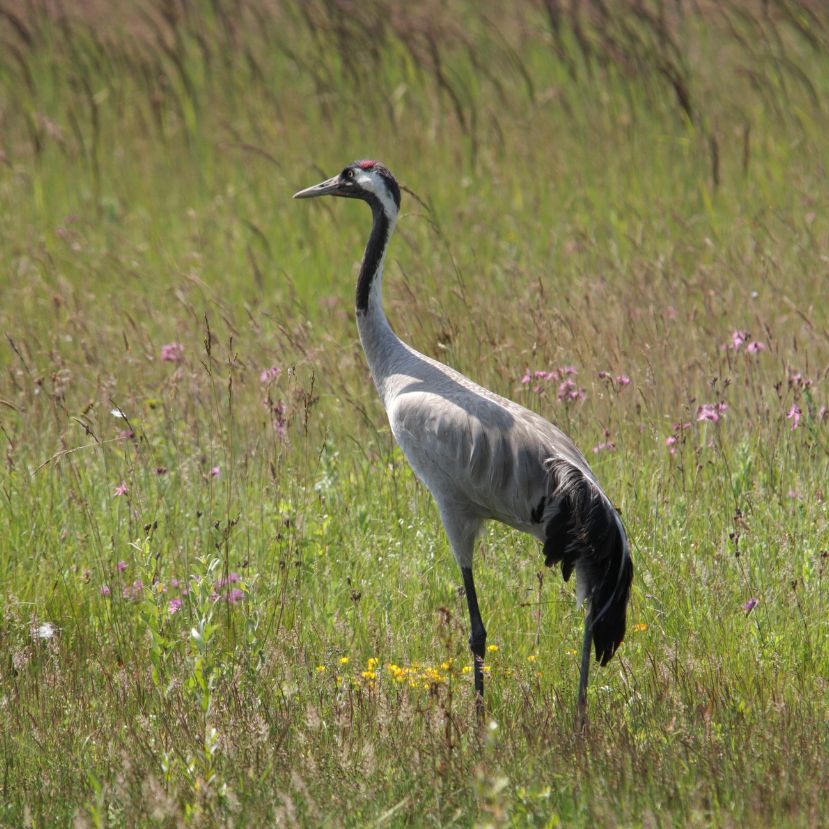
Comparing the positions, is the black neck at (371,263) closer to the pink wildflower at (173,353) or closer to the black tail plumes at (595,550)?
the black tail plumes at (595,550)

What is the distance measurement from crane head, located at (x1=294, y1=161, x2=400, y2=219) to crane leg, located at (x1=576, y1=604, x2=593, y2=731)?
1.84 m

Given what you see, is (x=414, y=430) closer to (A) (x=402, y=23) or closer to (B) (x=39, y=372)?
(B) (x=39, y=372)

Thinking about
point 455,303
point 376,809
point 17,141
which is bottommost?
point 17,141

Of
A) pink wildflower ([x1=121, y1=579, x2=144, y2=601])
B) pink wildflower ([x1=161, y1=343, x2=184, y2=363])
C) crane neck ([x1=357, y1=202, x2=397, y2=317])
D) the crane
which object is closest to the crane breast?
the crane

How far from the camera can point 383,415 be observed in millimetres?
6332

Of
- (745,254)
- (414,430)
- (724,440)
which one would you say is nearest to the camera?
(414,430)

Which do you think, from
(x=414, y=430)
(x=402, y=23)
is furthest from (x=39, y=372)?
(x=402, y=23)

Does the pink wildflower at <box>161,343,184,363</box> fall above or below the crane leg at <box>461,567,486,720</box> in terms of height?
below

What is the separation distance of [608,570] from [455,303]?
2.99 meters

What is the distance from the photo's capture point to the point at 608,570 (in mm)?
4312

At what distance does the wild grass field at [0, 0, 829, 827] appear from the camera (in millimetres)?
3729

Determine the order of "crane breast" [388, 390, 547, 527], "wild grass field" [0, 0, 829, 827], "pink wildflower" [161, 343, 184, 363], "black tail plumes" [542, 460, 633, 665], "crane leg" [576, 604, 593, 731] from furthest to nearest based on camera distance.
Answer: "pink wildflower" [161, 343, 184, 363], "crane breast" [388, 390, 547, 527], "black tail plumes" [542, 460, 633, 665], "crane leg" [576, 604, 593, 731], "wild grass field" [0, 0, 829, 827]

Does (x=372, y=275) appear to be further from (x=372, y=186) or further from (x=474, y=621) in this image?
(x=474, y=621)

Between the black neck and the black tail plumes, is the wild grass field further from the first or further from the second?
the black neck
